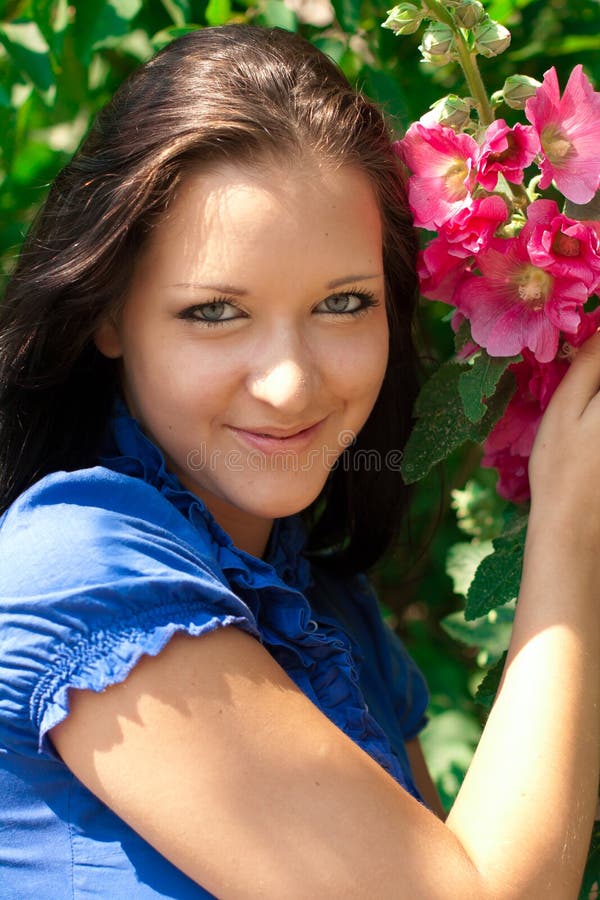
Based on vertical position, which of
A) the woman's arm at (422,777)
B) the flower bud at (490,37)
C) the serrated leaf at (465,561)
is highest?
the flower bud at (490,37)

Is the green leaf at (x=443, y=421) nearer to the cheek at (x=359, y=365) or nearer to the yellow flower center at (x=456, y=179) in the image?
the cheek at (x=359, y=365)

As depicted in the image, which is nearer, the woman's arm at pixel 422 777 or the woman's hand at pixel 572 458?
the woman's hand at pixel 572 458

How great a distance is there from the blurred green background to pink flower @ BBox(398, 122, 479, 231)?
Result: 298 millimetres

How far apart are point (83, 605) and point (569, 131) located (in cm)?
74

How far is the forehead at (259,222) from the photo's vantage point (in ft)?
4.04

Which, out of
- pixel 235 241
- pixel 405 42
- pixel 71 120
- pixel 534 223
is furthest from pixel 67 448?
pixel 405 42

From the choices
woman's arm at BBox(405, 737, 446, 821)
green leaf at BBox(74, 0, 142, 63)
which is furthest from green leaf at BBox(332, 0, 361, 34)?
woman's arm at BBox(405, 737, 446, 821)

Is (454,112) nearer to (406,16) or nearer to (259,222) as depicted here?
(406,16)

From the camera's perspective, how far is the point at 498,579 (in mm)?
Result: 1387

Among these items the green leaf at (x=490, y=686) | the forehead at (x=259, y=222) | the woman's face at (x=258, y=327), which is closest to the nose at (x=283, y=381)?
the woman's face at (x=258, y=327)

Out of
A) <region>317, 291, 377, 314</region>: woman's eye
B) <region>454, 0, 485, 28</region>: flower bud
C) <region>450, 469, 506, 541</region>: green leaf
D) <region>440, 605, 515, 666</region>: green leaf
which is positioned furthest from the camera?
<region>450, 469, 506, 541</region>: green leaf

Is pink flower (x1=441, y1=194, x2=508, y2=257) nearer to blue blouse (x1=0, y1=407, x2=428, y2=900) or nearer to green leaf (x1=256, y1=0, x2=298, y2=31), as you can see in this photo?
blue blouse (x1=0, y1=407, x2=428, y2=900)

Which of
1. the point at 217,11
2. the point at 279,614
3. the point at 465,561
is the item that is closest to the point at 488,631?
the point at 465,561

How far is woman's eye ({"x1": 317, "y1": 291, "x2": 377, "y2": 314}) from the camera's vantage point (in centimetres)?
131
